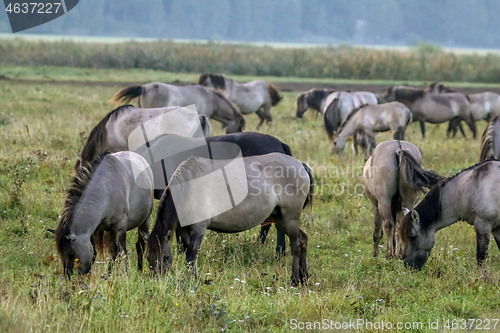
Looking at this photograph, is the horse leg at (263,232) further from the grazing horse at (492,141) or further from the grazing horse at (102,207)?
the grazing horse at (492,141)

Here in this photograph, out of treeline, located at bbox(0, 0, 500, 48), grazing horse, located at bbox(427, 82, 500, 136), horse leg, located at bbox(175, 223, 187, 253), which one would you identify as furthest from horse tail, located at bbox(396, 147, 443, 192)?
treeline, located at bbox(0, 0, 500, 48)

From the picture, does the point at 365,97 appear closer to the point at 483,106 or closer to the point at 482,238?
the point at 483,106

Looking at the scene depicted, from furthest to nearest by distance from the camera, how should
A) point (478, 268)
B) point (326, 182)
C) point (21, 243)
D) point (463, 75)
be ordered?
1. point (463, 75)
2. point (326, 182)
3. point (21, 243)
4. point (478, 268)

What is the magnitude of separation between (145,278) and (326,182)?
17.9 feet

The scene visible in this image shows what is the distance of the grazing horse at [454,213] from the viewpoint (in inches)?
225

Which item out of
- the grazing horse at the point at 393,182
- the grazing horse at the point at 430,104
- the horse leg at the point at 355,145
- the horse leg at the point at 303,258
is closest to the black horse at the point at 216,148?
the horse leg at the point at 303,258

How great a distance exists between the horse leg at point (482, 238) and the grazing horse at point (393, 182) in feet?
2.47

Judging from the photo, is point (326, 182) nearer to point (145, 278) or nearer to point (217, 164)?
point (217, 164)

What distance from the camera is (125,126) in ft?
28.0

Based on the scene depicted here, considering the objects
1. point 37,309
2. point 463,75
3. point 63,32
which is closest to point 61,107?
point 37,309

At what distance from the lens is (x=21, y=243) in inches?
247

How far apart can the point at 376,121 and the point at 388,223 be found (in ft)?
19.3

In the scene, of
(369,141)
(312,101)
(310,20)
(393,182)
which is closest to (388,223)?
(393,182)

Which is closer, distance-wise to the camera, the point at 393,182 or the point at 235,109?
the point at 393,182
